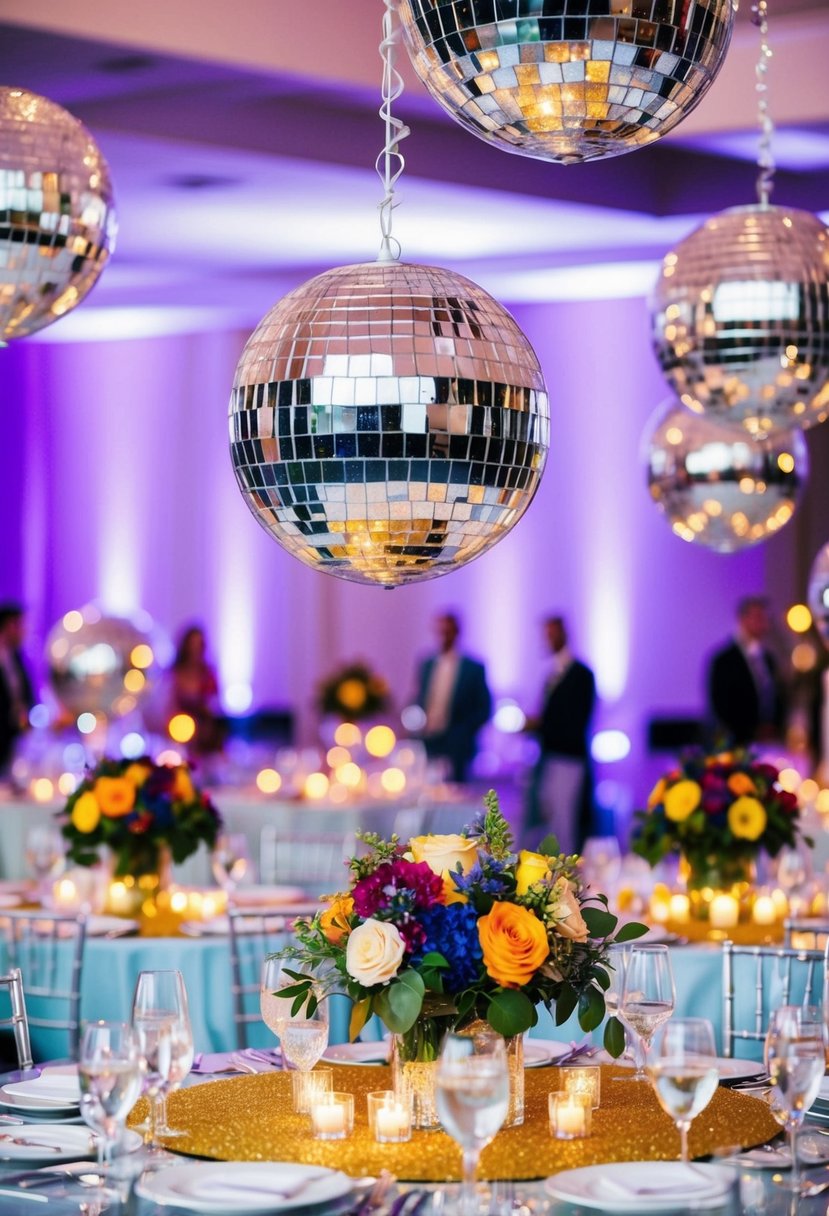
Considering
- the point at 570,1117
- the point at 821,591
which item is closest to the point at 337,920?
the point at 570,1117

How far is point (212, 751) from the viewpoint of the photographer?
10.6m

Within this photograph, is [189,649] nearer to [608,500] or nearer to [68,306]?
[608,500]

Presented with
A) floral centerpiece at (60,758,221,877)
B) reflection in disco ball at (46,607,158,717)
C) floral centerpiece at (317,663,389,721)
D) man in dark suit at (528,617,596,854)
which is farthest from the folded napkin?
floral centerpiece at (317,663,389,721)

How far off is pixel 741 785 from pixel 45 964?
6.54 ft

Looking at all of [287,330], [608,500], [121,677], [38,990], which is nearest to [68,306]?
[287,330]

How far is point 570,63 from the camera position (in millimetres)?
2311

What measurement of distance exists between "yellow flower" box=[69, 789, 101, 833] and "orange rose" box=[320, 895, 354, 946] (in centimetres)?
265

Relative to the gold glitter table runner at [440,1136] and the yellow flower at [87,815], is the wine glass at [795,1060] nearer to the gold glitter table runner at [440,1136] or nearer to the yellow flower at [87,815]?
the gold glitter table runner at [440,1136]

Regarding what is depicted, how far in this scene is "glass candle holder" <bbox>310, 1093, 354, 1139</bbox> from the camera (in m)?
2.62

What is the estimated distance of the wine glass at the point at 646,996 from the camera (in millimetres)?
2836

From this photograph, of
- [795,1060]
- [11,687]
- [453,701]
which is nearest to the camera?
[795,1060]

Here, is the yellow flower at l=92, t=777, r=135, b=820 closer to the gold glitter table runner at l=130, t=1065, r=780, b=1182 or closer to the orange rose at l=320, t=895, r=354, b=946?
the gold glitter table runner at l=130, t=1065, r=780, b=1182

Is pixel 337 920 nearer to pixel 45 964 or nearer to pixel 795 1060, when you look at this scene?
pixel 795 1060

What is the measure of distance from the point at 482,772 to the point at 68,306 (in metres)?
8.74
